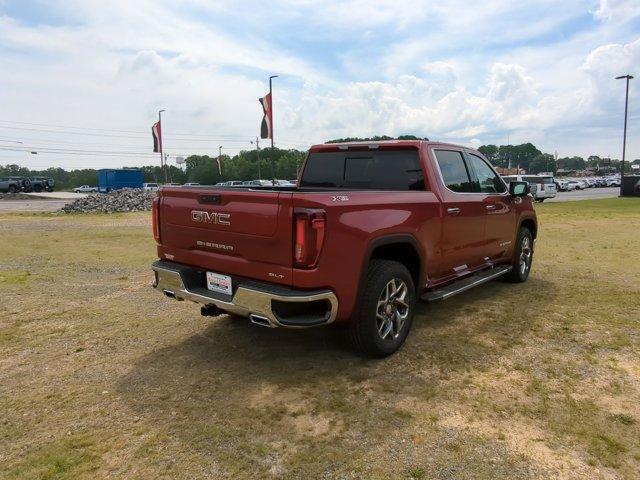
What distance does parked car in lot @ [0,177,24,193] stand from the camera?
47344 mm

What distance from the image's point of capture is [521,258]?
673 cm

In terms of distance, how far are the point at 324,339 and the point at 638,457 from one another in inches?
102

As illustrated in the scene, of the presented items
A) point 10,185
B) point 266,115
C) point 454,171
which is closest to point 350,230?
point 454,171

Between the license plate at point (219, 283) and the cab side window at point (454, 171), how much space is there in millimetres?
2450

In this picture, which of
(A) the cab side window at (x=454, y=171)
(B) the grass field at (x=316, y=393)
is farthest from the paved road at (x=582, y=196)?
(B) the grass field at (x=316, y=393)

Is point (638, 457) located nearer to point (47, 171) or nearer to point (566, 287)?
point (566, 287)

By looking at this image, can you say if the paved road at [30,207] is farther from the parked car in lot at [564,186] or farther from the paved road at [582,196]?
the parked car in lot at [564,186]

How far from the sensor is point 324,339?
4598 mm

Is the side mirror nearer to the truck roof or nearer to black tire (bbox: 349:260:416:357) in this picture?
the truck roof

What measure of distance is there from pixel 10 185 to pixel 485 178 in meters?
53.0

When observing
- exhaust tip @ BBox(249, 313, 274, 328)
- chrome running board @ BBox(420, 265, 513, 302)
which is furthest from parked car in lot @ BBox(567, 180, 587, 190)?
exhaust tip @ BBox(249, 313, 274, 328)

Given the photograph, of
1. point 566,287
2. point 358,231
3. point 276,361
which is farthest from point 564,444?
point 566,287

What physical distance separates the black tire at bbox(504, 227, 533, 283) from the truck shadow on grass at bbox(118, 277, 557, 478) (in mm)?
1375

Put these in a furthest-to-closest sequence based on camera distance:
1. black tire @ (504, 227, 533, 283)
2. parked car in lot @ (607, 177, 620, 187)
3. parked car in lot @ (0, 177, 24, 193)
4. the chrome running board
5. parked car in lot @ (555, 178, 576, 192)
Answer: parked car in lot @ (607, 177, 620, 187)
parked car in lot @ (555, 178, 576, 192)
parked car in lot @ (0, 177, 24, 193)
black tire @ (504, 227, 533, 283)
the chrome running board
